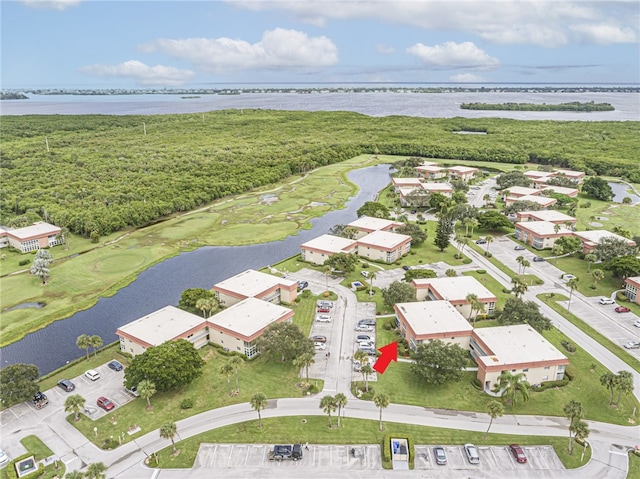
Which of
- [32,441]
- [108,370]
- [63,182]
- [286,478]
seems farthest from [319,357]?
[63,182]

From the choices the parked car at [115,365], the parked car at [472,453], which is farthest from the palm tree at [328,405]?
the parked car at [115,365]

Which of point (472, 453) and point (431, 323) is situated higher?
point (431, 323)

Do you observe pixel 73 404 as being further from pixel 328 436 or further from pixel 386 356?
pixel 386 356

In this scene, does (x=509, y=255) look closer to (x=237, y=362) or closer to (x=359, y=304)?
(x=359, y=304)

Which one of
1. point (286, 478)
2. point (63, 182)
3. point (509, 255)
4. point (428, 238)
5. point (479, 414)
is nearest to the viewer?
point (286, 478)

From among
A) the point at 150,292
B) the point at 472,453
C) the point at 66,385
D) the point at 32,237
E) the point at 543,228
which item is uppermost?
the point at 543,228

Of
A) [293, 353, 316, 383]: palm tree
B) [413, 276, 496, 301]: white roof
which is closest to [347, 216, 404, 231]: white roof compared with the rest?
[413, 276, 496, 301]: white roof

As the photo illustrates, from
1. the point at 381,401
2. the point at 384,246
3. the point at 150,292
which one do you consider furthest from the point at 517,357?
the point at 150,292
